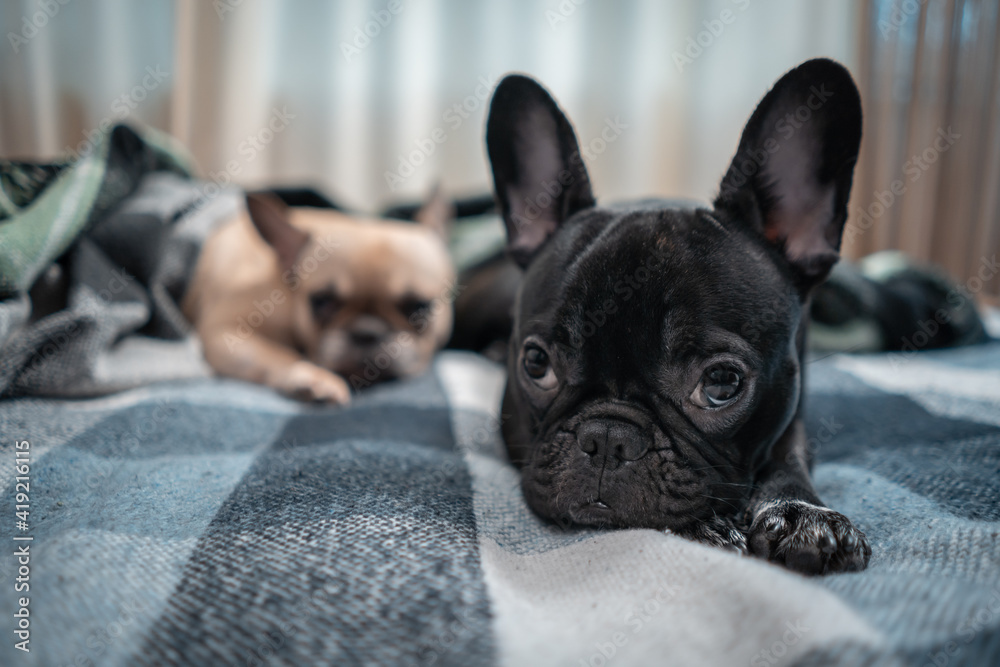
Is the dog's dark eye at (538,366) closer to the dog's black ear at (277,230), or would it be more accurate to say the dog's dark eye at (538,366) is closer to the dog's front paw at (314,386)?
the dog's front paw at (314,386)

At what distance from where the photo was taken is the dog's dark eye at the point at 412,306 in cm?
209

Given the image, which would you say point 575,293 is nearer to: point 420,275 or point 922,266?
point 420,275

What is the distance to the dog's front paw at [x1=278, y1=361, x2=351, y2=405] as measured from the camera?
1.59 m

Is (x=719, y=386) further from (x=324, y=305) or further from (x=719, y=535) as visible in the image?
(x=324, y=305)

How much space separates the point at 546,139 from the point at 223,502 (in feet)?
2.87

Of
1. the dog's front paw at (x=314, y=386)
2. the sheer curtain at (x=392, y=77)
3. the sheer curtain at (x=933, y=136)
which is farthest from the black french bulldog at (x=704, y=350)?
the sheer curtain at (x=933, y=136)

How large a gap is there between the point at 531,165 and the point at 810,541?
33.9 inches

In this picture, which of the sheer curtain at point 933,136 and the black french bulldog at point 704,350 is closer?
the black french bulldog at point 704,350

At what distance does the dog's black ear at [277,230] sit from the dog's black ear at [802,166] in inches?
58.1

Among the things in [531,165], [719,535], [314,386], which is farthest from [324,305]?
[719,535]

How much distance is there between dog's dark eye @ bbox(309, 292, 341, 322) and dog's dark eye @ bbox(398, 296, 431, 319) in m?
0.21

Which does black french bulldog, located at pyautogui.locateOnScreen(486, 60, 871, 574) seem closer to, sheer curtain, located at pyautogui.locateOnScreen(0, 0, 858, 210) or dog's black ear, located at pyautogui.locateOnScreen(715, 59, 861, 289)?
dog's black ear, located at pyautogui.locateOnScreen(715, 59, 861, 289)

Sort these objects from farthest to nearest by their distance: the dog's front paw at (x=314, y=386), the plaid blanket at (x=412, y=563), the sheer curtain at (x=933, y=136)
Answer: the sheer curtain at (x=933, y=136), the dog's front paw at (x=314, y=386), the plaid blanket at (x=412, y=563)

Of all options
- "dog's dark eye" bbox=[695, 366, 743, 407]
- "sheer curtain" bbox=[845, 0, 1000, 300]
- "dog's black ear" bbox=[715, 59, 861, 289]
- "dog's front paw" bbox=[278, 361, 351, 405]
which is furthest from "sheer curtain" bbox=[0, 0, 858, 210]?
"dog's dark eye" bbox=[695, 366, 743, 407]
